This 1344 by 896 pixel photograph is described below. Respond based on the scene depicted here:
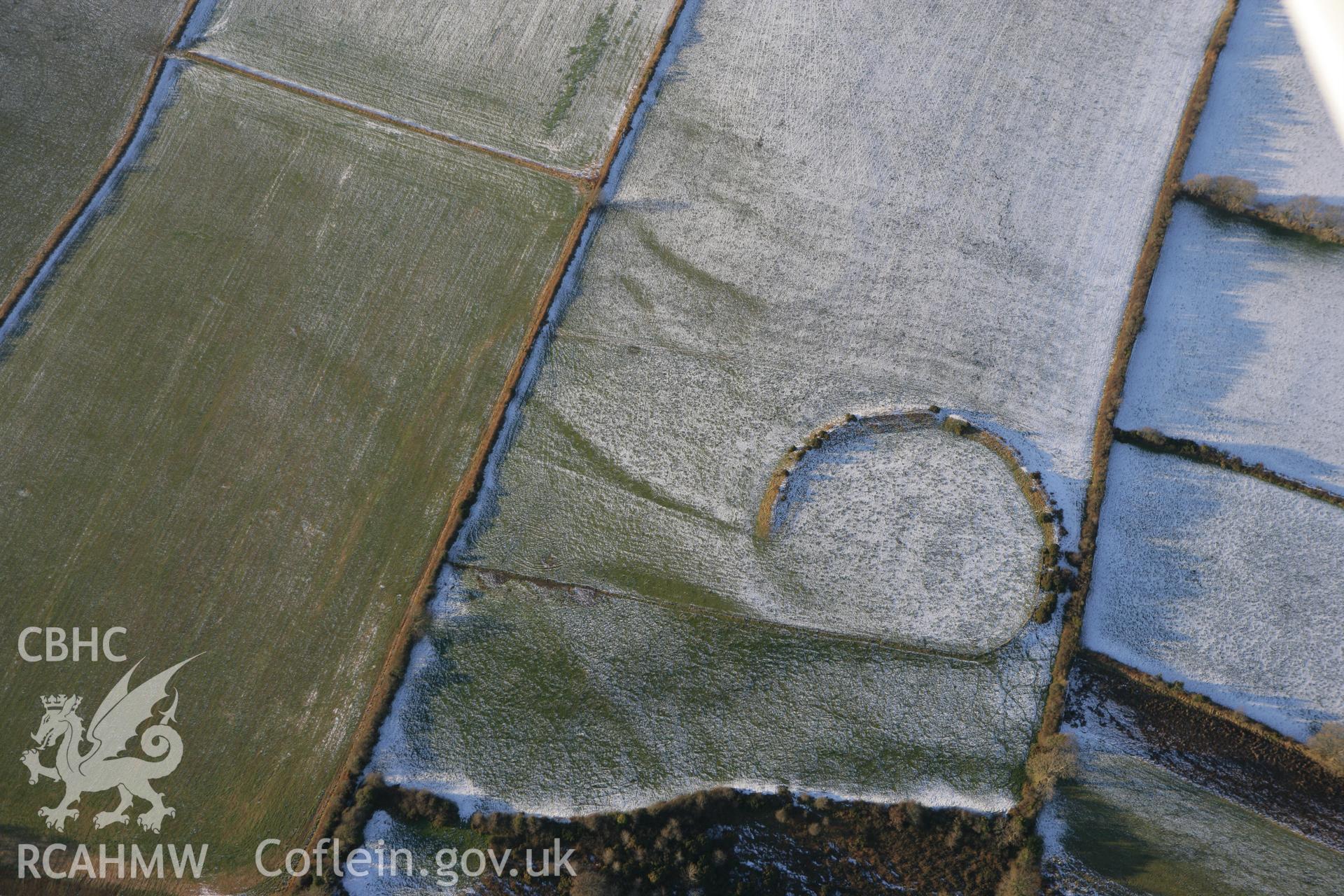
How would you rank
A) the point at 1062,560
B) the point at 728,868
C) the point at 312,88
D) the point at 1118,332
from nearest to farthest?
1. the point at 728,868
2. the point at 1062,560
3. the point at 1118,332
4. the point at 312,88

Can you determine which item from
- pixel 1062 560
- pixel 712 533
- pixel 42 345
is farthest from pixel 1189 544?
pixel 42 345

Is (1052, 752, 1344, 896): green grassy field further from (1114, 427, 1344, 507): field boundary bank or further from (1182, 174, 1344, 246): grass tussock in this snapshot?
(1182, 174, 1344, 246): grass tussock

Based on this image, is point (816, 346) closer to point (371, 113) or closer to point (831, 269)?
point (831, 269)

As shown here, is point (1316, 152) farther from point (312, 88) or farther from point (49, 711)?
point (49, 711)

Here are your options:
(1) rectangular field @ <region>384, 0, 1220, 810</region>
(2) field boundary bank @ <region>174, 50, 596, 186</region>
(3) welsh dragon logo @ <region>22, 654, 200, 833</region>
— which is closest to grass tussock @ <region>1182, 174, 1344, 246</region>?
(1) rectangular field @ <region>384, 0, 1220, 810</region>

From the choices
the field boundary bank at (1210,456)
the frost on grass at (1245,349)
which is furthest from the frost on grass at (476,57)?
the field boundary bank at (1210,456)

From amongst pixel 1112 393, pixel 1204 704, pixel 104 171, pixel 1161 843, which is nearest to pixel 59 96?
pixel 104 171
